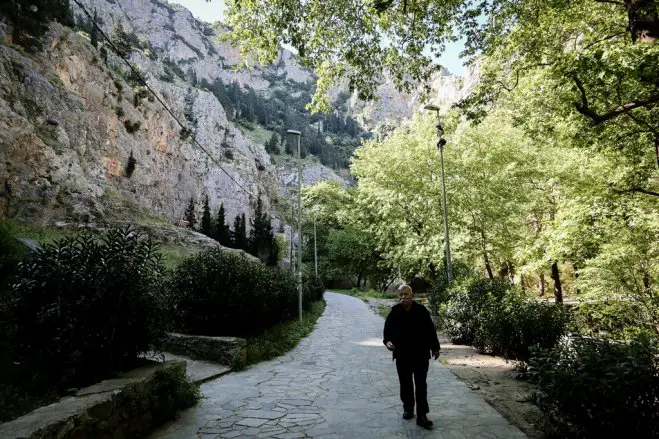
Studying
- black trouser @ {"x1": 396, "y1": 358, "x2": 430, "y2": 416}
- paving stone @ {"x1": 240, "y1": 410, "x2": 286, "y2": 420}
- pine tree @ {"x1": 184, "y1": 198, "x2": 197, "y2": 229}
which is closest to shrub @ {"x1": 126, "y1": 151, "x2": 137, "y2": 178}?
pine tree @ {"x1": 184, "y1": 198, "x2": 197, "y2": 229}

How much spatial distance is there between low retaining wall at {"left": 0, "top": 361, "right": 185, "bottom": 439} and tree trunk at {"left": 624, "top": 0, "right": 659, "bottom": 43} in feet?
28.4

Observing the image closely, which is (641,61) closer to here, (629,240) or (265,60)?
(265,60)

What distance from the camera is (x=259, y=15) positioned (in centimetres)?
752

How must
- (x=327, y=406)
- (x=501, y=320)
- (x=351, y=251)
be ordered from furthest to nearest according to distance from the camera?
(x=351, y=251)
(x=501, y=320)
(x=327, y=406)

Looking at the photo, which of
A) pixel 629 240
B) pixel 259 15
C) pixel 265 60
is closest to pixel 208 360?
pixel 265 60

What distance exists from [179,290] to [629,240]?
41.9 feet

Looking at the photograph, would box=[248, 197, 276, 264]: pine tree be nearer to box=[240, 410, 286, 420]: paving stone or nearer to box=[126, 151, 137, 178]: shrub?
box=[126, 151, 137, 178]: shrub

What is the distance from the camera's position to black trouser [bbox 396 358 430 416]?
4750 millimetres

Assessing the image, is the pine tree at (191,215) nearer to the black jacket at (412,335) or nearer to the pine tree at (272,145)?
the black jacket at (412,335)

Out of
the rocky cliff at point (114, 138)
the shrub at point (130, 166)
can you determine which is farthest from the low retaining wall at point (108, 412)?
the shrub at point (130, 166)

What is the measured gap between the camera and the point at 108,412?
3812mm

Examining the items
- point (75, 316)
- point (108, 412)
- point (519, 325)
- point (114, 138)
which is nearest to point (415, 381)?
point (108, 412)

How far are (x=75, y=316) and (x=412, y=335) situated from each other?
4325 millimetres

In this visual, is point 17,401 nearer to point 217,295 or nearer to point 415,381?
point 415,381
